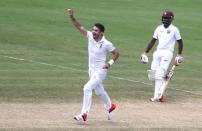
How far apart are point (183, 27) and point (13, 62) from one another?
1740 centimetres

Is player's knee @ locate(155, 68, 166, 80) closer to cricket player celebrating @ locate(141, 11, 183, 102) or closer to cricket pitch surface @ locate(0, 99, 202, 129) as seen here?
cricket player celebrating @ locate(141, 11, 183, 102)

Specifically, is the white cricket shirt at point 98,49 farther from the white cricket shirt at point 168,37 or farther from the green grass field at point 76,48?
the white cricket shirt at point 168,37

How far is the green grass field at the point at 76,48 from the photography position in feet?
69.2

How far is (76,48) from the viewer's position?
3195 centimetres

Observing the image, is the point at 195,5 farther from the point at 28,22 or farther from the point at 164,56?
the point at 164,56

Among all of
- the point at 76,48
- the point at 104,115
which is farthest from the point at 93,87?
the point at 76,48

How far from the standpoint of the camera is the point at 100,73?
1644 centimetres

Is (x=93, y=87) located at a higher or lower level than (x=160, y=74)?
higher

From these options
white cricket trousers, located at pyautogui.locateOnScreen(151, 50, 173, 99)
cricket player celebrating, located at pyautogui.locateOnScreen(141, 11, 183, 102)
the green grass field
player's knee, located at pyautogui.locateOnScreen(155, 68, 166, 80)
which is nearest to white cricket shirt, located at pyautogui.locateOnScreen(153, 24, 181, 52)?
cricket player celebrating, located at pyautogui.locateOnScreen(141, 11, 183, 102)

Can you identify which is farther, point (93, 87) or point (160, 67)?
point (160, 67)

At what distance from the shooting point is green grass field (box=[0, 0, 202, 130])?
21.1 metres

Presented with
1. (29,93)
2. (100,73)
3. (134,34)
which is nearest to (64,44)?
(134,34)

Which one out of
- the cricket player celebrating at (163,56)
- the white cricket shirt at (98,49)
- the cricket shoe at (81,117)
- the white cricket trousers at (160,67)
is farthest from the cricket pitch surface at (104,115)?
the white cricket shirt at (98,49)

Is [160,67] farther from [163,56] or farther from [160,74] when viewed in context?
[163,56]
